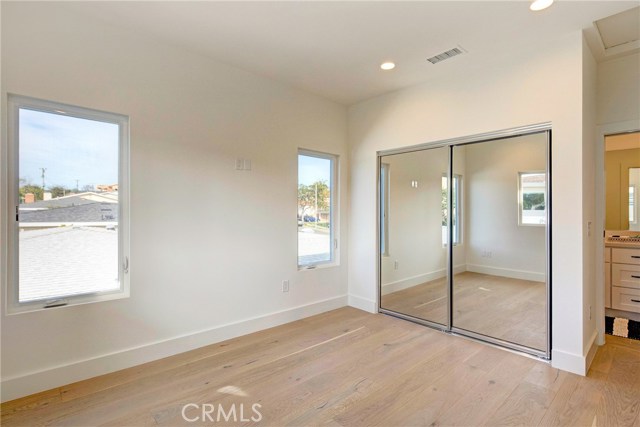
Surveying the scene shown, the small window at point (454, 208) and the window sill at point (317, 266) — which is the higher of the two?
the small window at point (454, 208)

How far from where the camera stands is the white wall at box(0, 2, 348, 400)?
222 centimetres

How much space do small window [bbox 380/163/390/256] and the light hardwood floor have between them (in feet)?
4.35

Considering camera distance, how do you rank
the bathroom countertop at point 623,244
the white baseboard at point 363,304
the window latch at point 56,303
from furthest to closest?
the white baseboard at point 363,304, the bathroom countertop at point 623,244, the window latch at point 56,303

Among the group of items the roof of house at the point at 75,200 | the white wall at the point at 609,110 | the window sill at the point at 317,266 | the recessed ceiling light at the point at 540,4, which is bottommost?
the window sill at the point at 317,266

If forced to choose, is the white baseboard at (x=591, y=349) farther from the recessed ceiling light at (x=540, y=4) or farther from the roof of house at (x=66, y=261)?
the roof of house at (x=66, y=261)

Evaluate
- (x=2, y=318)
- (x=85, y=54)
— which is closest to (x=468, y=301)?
(x=2, y=318)

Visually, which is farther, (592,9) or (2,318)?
(592,9)

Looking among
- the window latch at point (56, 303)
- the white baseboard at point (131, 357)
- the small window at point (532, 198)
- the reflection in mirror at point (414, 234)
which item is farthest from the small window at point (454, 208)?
the window latch at point (56, 303)

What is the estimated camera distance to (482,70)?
3070mm

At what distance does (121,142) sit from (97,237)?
83 centimetres

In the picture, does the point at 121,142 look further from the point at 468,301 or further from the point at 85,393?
the point at 468,301

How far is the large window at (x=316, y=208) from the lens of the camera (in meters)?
3.89

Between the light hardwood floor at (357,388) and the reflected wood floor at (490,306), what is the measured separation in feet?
0.85

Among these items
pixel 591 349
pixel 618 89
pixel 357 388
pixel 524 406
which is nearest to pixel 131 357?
pixel 357 388
